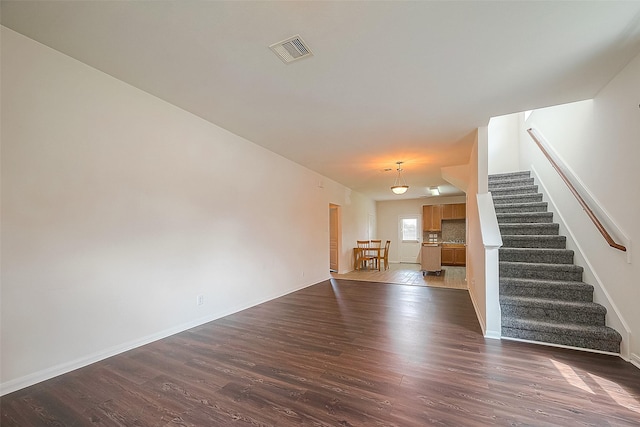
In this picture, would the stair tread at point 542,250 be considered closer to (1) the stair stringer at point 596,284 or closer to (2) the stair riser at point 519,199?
(1) the stair stringer at point 596,284

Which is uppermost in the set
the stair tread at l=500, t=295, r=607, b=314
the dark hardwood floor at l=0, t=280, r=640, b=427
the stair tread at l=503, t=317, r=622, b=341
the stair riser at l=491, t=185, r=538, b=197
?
the stair riser at l=491, t=185, r=538, b=197

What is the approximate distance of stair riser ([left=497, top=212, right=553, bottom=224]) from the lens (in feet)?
13.1

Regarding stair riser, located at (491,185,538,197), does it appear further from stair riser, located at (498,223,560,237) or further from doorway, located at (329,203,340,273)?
doorway, located at (329,203,340,273)

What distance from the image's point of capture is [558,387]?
194 cm

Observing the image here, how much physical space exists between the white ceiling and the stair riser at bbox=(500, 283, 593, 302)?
2.18m

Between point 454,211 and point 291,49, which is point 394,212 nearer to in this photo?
point 454,211

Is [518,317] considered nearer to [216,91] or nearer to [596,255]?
[596,255]

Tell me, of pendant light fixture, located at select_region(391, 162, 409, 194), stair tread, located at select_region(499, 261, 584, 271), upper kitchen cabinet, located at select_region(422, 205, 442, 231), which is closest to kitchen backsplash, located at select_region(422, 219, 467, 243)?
upper kitchen cabinet, located at select_region(422, 205, 442, 231)

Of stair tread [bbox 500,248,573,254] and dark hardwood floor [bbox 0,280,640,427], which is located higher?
stair tread [bbox 500,248,573,254]

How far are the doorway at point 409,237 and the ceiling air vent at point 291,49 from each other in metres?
9.63

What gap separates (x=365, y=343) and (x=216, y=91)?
3.11m

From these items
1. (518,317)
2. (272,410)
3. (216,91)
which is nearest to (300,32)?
(216,91)

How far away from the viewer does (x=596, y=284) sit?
284cm

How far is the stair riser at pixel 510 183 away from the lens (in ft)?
16.2
